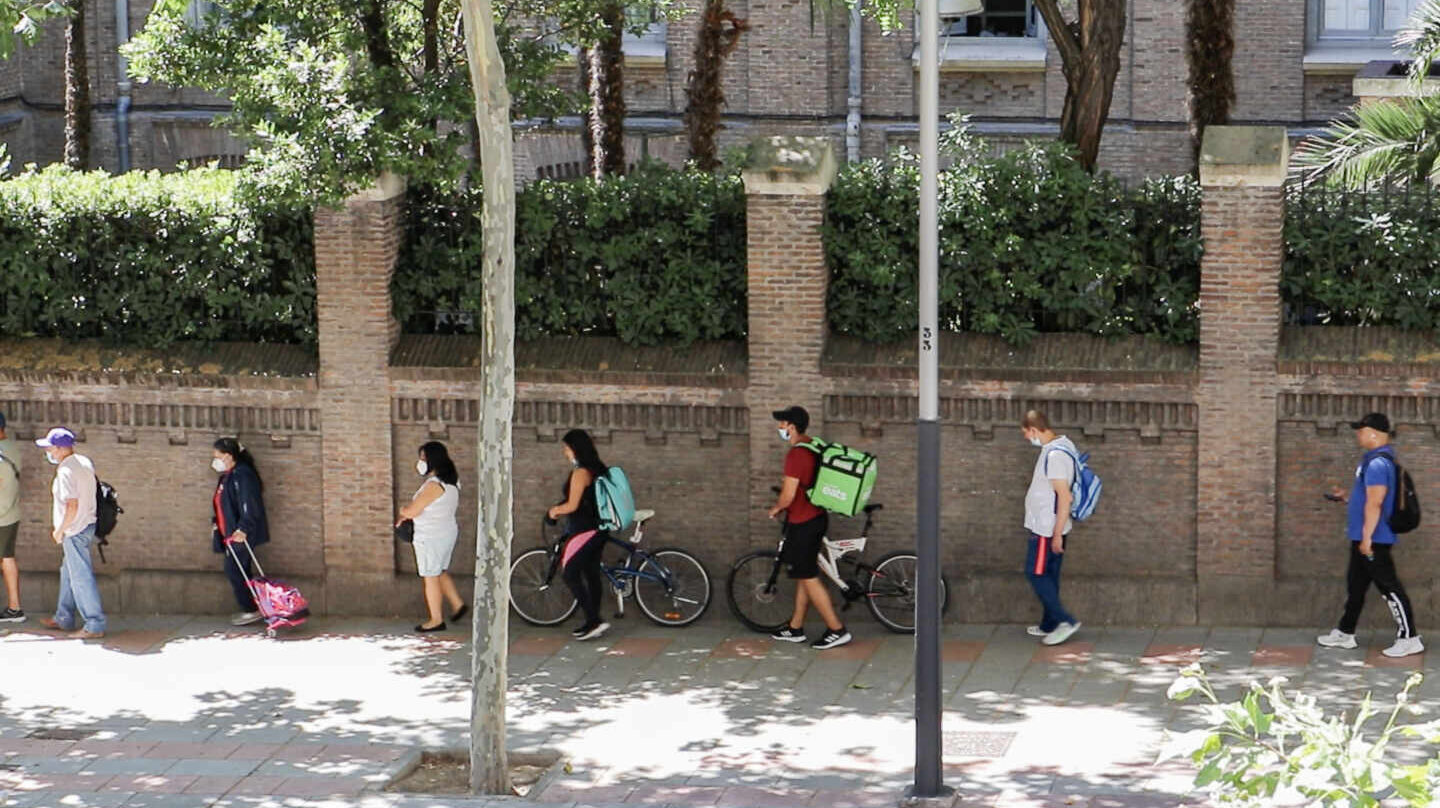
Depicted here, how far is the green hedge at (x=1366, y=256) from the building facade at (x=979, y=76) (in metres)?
9.27

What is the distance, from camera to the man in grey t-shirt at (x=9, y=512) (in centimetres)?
1636

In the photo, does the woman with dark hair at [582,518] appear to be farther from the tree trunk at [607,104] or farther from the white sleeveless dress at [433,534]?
the tree trunk at [607,104]

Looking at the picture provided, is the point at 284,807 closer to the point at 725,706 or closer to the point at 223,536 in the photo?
the point at 725,706

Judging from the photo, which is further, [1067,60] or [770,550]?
[1067,60]

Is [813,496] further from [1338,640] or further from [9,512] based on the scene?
[9,512]

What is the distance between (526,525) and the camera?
16.4 meters

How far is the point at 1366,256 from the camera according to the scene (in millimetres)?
15258

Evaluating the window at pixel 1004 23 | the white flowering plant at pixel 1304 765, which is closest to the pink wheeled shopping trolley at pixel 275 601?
the white flowering plant at pixel 1304 765

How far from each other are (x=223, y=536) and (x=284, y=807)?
420 cm

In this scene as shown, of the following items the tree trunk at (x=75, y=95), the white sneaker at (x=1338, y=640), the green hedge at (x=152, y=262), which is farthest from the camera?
the tree trunk at (x=75, y=95)

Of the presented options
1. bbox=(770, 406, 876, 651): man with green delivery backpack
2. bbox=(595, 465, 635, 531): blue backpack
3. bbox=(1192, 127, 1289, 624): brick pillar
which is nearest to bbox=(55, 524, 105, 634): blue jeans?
bbox=(595, 465, 635, 531): blue backpack

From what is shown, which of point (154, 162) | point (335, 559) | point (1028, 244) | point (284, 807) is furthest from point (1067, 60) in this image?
point (154, 162)

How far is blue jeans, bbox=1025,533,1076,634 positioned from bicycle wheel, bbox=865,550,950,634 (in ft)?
2.41

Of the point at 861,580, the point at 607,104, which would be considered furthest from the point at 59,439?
the point at 607,104
